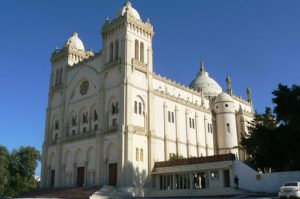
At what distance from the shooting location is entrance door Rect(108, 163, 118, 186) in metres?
44.0

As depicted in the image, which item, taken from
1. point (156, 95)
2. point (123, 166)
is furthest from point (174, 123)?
point (123, 166)

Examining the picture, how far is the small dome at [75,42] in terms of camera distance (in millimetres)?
60375

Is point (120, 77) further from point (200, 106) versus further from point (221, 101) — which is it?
point (221, 101)

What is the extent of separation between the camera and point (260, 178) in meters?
37.5

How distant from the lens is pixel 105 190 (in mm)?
40375

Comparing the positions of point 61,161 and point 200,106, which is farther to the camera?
point 200,106

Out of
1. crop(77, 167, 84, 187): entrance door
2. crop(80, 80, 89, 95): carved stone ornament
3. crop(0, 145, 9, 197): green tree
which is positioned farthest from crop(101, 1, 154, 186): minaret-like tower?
crop(0, 145, 9, 197): green tree

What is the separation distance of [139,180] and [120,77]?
556 inches

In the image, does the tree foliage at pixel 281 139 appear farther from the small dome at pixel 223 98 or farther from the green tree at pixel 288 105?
the small dome at pixel 223 98

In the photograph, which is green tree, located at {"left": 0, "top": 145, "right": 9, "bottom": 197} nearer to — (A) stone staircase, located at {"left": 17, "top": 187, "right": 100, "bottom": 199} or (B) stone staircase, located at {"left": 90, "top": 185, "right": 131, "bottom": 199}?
(A) stone staircase, located at {"left": 17, "top": 187, "right": 100, "bottom": 199}

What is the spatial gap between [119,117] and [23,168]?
33.7 metres

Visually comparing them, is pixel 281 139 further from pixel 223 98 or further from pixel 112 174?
pixel 223 98

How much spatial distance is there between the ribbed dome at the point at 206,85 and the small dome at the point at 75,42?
85.4ft

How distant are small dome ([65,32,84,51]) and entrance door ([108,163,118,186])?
82.2 ft
